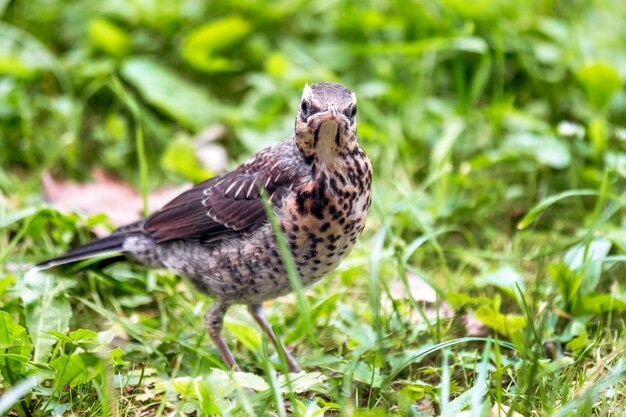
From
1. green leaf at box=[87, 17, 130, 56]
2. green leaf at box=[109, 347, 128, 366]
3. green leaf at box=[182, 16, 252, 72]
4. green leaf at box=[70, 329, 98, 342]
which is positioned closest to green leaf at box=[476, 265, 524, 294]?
green leaf at box=[109, 347, 128, 366]

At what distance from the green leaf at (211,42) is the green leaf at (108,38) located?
1.31 ft

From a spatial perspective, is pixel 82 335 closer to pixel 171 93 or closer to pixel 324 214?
pixel 324 214

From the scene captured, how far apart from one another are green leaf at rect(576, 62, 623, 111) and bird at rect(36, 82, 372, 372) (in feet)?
7.39

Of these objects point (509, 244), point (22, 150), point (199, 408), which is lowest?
point (509, 244)

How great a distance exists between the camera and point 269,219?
3.56 m

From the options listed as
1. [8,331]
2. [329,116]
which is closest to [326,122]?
[329,116]

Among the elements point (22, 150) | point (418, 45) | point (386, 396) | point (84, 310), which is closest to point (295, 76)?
point (418, 45)

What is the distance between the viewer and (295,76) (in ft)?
18.8

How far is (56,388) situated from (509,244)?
2.50 meters

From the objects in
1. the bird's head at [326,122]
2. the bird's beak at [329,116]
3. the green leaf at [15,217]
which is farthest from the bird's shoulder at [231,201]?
the green leaf at [15,217]

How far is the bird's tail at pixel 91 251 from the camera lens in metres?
4.03

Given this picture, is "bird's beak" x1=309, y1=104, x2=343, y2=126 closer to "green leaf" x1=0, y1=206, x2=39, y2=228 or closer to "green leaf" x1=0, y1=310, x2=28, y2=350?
"green leaf" x1=0, y1=310, x2=28, y2=350

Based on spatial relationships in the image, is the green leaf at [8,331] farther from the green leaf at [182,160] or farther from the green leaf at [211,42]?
the green leaf at [211,42]

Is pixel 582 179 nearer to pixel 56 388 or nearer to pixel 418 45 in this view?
pixel 418 45
